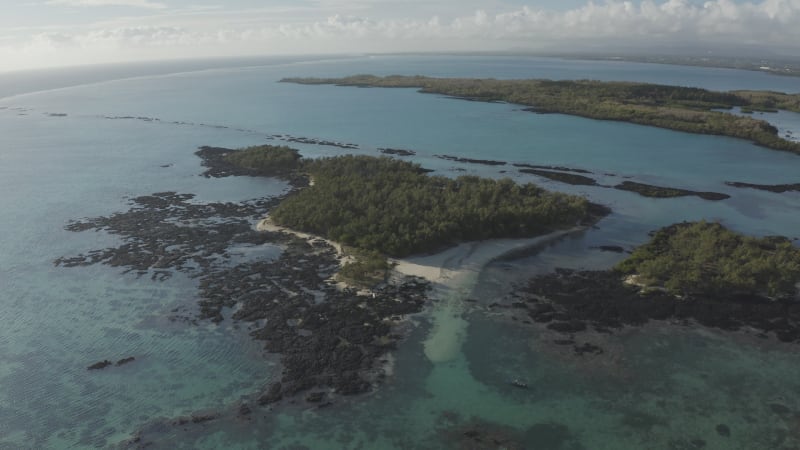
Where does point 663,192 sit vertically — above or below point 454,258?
above

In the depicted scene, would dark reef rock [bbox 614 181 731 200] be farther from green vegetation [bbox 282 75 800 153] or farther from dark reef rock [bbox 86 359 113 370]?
dark reef rock [bbox 86 359 113 370]

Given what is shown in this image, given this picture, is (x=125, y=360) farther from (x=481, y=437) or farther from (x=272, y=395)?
(x=481, y=437)

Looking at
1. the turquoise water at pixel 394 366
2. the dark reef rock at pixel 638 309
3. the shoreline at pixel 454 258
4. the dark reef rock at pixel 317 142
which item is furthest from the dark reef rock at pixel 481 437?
the dark reef rock at pixel 317 142

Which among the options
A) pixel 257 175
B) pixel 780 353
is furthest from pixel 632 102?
pixel 780 353

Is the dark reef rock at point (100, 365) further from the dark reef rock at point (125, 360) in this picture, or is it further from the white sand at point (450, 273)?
the white sand at point (450, 273)

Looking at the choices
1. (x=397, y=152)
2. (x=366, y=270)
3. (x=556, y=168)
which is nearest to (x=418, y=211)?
(x=366, y=270)

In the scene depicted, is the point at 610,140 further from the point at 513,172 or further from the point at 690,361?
the point at 690,361

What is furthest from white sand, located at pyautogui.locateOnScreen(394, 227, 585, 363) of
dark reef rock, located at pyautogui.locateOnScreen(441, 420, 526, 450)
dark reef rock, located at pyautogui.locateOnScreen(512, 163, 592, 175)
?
dark reef rock, located at pyautogui.locateOnScreen(512, 163, 592, 175)
